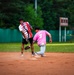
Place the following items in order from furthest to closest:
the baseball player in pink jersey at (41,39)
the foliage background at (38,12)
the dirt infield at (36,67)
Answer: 1. the foliage background at (38,12)
2. the baseball player in pink jersey at (41,39)
3. the dirt infield at (36,67)

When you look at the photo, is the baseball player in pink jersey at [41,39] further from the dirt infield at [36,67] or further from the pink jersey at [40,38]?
the dirt infield at [36,67]

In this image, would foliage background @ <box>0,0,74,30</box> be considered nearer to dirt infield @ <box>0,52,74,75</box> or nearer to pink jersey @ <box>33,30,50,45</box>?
pink jersey @ <box>33,30,50,45</box>

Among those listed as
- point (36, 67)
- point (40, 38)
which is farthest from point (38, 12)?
point (36, 67)

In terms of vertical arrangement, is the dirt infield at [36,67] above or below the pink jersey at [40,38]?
below

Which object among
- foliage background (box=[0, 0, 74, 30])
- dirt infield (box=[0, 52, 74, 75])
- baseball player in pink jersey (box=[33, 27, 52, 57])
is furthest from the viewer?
foliage background (box=[0, 0, 74, 30])

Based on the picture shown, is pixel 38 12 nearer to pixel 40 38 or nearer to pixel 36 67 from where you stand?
pixel 40 38

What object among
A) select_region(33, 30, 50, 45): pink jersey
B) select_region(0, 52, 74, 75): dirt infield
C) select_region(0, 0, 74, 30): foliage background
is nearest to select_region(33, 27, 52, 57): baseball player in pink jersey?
select_region(33, 30, 50, 45): pink jersey

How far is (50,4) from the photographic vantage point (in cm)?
7094

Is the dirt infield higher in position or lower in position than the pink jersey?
lower

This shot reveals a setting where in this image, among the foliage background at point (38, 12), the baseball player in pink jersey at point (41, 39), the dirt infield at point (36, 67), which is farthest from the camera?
the foliage background at point (38, 12)

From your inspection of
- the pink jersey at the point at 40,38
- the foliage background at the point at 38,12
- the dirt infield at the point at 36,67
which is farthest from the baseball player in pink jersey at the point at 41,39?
the foliage background at the point at 38,12

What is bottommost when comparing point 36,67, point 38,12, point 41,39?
point 36,67

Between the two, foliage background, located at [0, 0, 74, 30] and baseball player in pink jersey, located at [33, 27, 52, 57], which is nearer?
baseball player in pink jersey, located at [33, 27, 52, 57]

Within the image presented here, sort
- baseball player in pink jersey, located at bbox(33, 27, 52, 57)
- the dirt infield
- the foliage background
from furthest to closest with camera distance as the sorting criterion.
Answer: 1. the foliage background
2. baseball player in pink jersey, located at bbox(33, 27, 52, 57)
3. the dirt infield
